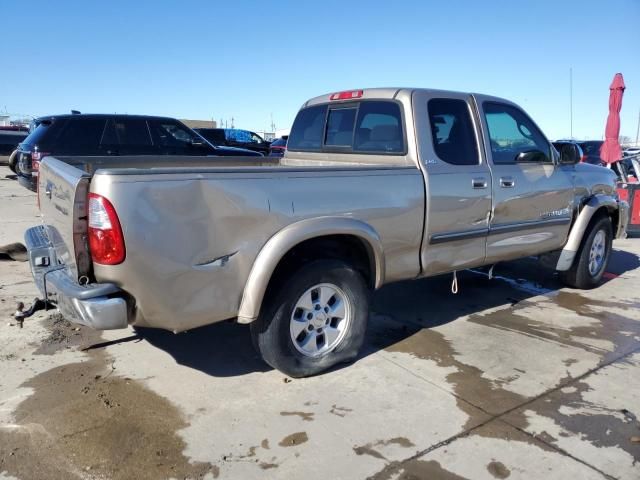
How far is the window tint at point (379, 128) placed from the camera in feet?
13.8

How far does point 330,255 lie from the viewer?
369 cm

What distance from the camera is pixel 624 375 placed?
3.83 metres

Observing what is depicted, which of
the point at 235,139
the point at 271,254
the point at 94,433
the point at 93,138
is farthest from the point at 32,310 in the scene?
the point at 235,139

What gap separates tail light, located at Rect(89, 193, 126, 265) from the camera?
8.84 ft

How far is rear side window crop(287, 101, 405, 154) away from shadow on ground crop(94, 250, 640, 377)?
5.15 ft

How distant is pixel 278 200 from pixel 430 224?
4.48 ft

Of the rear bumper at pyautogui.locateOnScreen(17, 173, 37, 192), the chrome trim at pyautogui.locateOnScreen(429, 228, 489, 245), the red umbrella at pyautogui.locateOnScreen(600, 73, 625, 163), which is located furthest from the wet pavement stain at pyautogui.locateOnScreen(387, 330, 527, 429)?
the rear bumper at pyautogui.locateOnScreen(17, 173, 37, 192)

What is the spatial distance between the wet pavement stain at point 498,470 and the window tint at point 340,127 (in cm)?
286

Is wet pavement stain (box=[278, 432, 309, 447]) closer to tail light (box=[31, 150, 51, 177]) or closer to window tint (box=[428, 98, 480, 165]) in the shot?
window tint (box=[428, 98, 480, 165])

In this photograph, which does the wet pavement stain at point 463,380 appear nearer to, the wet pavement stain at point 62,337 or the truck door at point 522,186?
the truck door at point 522,186

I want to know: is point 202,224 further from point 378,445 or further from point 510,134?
point 510,134

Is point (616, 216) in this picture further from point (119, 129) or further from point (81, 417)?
point (119, 129)

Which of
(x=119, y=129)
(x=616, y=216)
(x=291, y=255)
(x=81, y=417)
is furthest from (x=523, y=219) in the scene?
(x=119, y=129)

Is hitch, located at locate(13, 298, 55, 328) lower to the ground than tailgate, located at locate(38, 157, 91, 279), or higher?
lower
